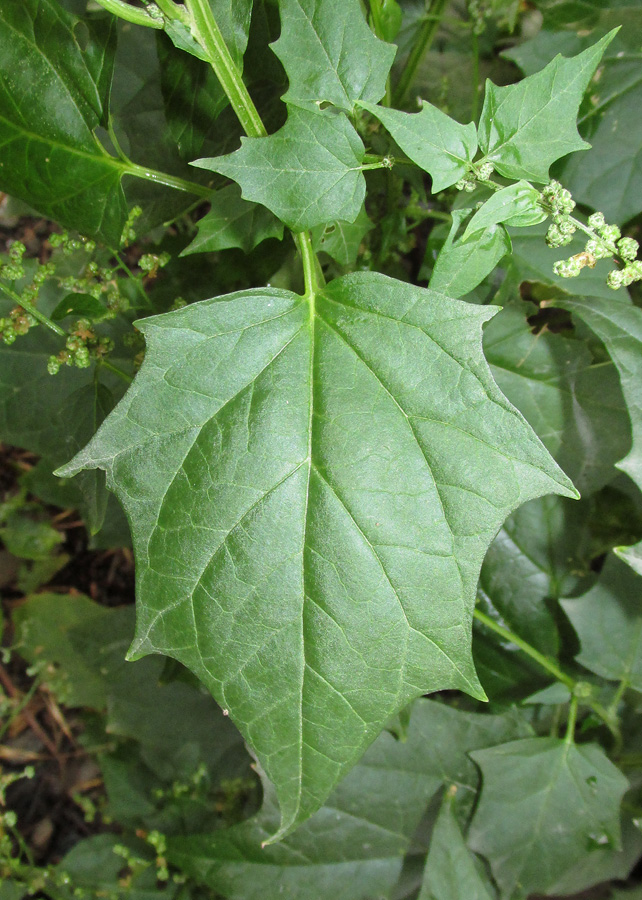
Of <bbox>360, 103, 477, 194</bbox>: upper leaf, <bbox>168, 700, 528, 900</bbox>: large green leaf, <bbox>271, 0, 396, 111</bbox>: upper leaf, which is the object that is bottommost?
<bbox>168, 700, 528, 900</bbox>: large green leaf

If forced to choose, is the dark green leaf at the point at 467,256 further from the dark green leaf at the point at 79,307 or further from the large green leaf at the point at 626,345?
the dark green leaf at the point at 79,307

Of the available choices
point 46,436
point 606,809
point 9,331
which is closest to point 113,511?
point 46,436

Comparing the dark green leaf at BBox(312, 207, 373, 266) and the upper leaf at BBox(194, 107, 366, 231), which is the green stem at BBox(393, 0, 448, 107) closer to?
the dark green leaf at BBox(312, 207, 373, 266)

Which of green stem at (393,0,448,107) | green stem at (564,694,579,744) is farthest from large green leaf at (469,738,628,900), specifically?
green stem at (393,0,448,107)

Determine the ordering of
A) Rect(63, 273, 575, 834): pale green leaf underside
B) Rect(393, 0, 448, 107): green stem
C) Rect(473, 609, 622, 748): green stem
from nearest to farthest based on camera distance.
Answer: Rect(63, 273, 575, 834): pale green leaf underside → Rect(393, 0, 448, 107): green stem → Rect(473, 609, 622, 748): green stem

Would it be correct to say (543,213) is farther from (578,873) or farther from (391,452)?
(578,873)

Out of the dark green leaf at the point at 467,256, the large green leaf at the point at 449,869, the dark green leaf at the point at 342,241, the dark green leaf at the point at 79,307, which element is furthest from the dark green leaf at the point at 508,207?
the large green leaf at the point at 449,869

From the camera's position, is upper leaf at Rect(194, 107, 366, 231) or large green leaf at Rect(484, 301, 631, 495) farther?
large green leaf at Rect(484, 301, 631, 495)
